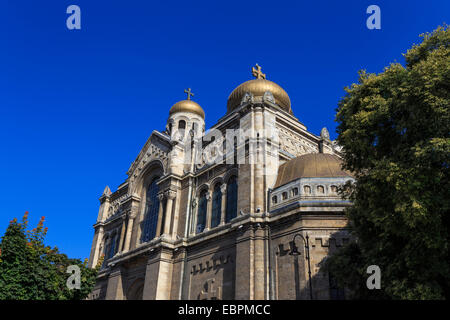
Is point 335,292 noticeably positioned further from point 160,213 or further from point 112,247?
point 112,247

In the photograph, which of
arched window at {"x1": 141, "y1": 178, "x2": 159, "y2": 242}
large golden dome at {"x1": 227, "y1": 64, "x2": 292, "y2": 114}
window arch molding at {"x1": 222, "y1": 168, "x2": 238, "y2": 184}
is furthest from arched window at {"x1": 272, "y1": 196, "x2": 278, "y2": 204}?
large golden dome at {"x1": 227, "y1": 64, "x2": 292, "y2": 114}

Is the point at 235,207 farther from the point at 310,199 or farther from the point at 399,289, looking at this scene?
the point at 399,289

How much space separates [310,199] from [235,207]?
5.48m

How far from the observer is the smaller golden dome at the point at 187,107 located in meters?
38.9

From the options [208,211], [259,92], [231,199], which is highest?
[259,92]

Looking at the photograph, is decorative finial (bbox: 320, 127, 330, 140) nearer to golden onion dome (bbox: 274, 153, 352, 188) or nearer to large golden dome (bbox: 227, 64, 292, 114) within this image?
large golden dome (bbox: 227, 64, 292, 114)

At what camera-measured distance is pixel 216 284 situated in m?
23.8

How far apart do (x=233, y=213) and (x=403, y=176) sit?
14531 millimetres

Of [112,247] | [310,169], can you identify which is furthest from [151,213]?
[310,169]

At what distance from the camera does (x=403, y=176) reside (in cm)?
1208

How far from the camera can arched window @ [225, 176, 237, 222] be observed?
25641 mm

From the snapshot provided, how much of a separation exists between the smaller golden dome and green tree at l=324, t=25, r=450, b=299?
81.1ft
